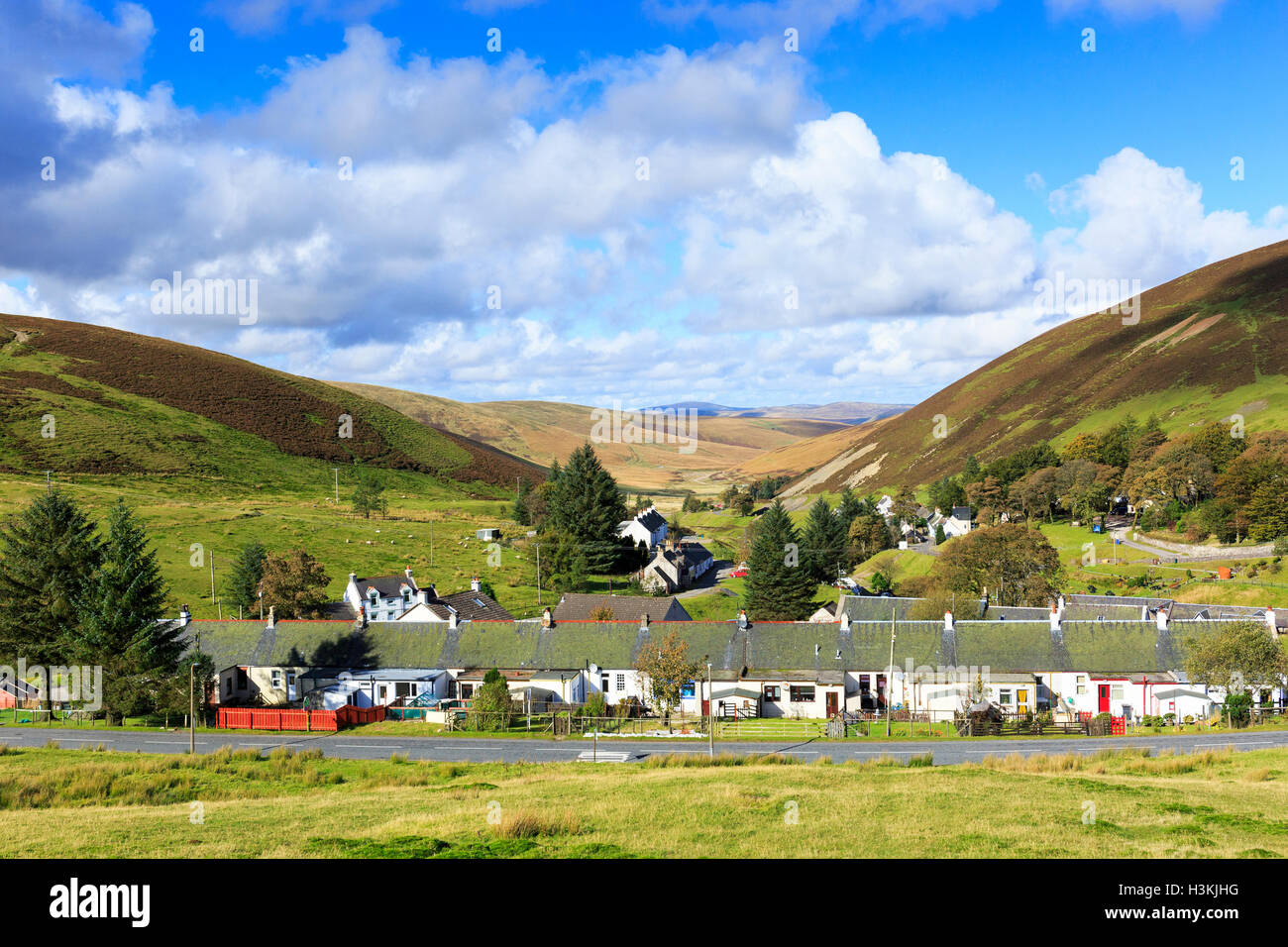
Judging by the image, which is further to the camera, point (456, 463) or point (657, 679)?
point (456, 463)

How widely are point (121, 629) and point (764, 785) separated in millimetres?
42130

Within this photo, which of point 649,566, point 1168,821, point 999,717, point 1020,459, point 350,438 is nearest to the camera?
point 1168,821

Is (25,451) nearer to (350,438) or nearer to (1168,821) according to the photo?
(350,438)

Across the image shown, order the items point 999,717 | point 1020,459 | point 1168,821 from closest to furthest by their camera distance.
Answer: point 1168,821, point 999,717, point 1020,459

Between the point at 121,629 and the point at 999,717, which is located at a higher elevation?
the point at 121,629

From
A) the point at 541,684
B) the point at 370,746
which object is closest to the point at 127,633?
the point at 370,746

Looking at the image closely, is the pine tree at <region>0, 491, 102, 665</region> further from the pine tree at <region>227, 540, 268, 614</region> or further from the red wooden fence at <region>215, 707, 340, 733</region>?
the pine tree at <region>227, 540, 268, 614</region>

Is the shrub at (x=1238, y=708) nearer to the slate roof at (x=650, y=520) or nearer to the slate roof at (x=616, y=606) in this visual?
the slate roof at (x=616, y=606)

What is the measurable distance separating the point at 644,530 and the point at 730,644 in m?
62.5

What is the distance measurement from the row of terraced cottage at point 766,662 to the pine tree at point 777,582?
18.4 m

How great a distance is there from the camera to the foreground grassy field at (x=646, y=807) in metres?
20.4

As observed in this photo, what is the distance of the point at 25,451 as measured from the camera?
134 m

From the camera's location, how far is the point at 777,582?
85188 mm
